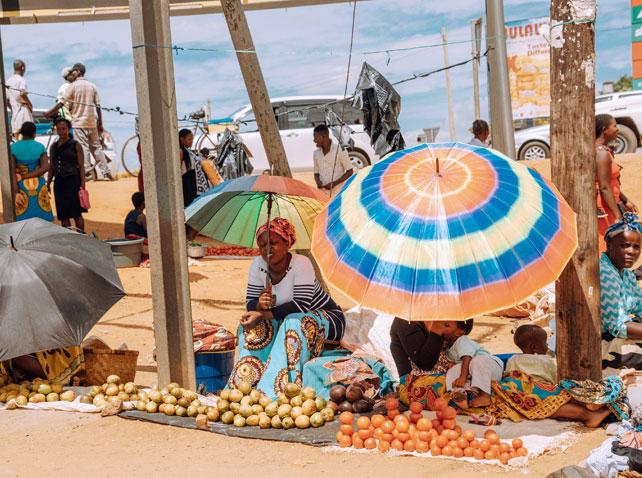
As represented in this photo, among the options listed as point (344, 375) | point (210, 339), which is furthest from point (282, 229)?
point (344, 375)

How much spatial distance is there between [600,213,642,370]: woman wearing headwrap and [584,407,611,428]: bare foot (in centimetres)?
83

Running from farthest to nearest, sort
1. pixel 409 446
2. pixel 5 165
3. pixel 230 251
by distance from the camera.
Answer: pixel 230 251, pixel 5 165, pixel 409 446

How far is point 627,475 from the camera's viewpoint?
152 inches

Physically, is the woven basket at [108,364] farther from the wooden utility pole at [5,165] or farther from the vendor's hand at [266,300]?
the wooden utility pole at [5,165]

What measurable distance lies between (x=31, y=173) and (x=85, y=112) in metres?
4.70

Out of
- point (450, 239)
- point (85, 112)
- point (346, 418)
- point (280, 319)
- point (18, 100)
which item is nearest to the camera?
point (450, 239)

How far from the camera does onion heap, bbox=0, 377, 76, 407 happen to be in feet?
18.7

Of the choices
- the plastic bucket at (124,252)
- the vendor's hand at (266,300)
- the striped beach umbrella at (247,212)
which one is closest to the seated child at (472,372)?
the vendor's hand at (266,300)

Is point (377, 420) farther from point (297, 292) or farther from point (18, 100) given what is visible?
point (18, 100)

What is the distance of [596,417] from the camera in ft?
15.5

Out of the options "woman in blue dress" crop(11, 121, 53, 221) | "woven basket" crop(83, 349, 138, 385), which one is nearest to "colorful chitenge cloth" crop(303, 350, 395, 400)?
"woven basket" crop(83, 349, 138, 385)

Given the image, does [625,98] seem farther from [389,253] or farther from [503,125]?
[389,253]

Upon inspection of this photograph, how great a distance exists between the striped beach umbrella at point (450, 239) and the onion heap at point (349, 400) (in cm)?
107

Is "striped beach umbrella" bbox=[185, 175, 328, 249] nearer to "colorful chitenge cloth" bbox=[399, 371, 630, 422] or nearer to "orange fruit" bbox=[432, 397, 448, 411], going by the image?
"colorful chitenge cloth" bbox=[399, 371, 630, 422]
